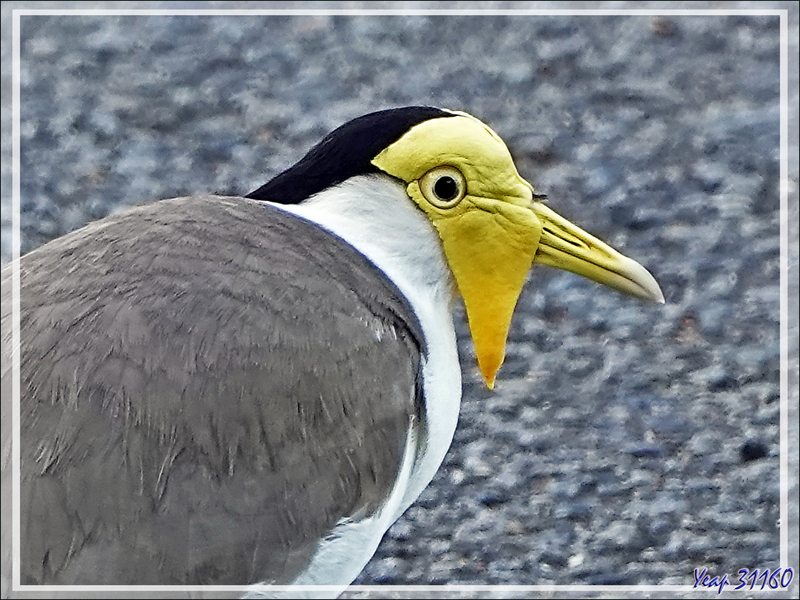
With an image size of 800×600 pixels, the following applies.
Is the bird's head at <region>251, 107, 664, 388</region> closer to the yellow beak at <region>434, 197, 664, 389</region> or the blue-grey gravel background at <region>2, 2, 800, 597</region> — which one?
the yellow beak at <region>434, 197, 664, 389</region>

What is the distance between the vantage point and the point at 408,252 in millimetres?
1783

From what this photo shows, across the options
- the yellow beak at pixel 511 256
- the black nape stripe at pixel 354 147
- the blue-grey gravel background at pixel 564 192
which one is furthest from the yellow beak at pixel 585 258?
the blue-grey gravel background at pixel 564 192

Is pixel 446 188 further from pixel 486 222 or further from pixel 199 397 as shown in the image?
pixel 199 397

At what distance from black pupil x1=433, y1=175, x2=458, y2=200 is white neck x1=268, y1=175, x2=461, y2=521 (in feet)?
0.14

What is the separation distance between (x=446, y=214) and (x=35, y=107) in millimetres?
1124

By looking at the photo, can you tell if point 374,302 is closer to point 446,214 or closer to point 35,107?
point 446,214

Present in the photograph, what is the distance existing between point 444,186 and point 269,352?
39 cm

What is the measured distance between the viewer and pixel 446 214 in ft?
5.79

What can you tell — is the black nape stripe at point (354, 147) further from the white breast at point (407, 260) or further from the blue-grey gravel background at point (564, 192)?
the blue-grey gravel background at point (564, 192)

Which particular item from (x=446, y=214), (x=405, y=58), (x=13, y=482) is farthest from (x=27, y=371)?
(x=405, y=58)

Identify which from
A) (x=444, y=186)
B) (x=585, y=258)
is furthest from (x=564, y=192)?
(x=444, y=186)

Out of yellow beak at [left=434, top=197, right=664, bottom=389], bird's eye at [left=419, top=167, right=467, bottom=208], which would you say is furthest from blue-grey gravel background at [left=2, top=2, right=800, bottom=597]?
bird's eye at [left=419, top=167, right=467, bottom=208]

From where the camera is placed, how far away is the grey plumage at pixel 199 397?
1.49 meters

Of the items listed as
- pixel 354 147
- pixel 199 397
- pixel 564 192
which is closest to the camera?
pixel 199 397
